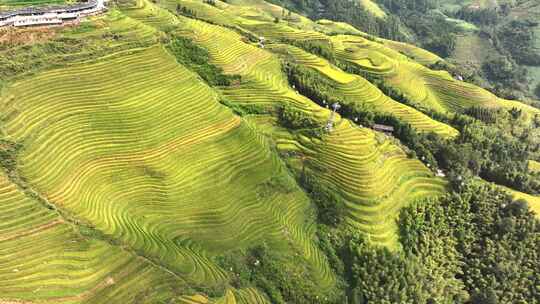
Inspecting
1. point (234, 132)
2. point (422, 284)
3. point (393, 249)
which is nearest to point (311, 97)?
point (234, 132)

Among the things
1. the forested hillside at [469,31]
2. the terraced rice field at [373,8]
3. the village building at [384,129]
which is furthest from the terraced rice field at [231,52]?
the terraced rice field at [373,8]

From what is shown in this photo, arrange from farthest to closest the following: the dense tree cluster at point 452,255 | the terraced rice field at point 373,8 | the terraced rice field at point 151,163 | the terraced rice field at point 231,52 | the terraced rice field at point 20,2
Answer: the terraced rice field at point 373,8 < the terraced rice field at point 231,52 < the terraced rice field at point 20,2 < the dense tree cluster at point 452,255 < the terraced rice field at point 151,163

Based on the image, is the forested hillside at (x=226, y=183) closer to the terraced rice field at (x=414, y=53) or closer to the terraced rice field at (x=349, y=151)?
the terraced rice field at (x=349, y=151)

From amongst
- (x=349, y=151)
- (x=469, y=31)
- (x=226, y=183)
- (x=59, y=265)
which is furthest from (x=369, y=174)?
(x=469, y=31)

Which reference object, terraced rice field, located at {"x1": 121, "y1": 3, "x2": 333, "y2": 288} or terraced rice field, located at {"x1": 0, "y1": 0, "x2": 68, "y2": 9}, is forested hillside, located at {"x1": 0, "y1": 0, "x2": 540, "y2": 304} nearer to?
terraced rice field, located at {"x1": 121, "y1": 3, "x2": 333, "y2": 288}

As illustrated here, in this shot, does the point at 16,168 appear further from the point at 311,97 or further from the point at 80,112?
the point at 311,97
